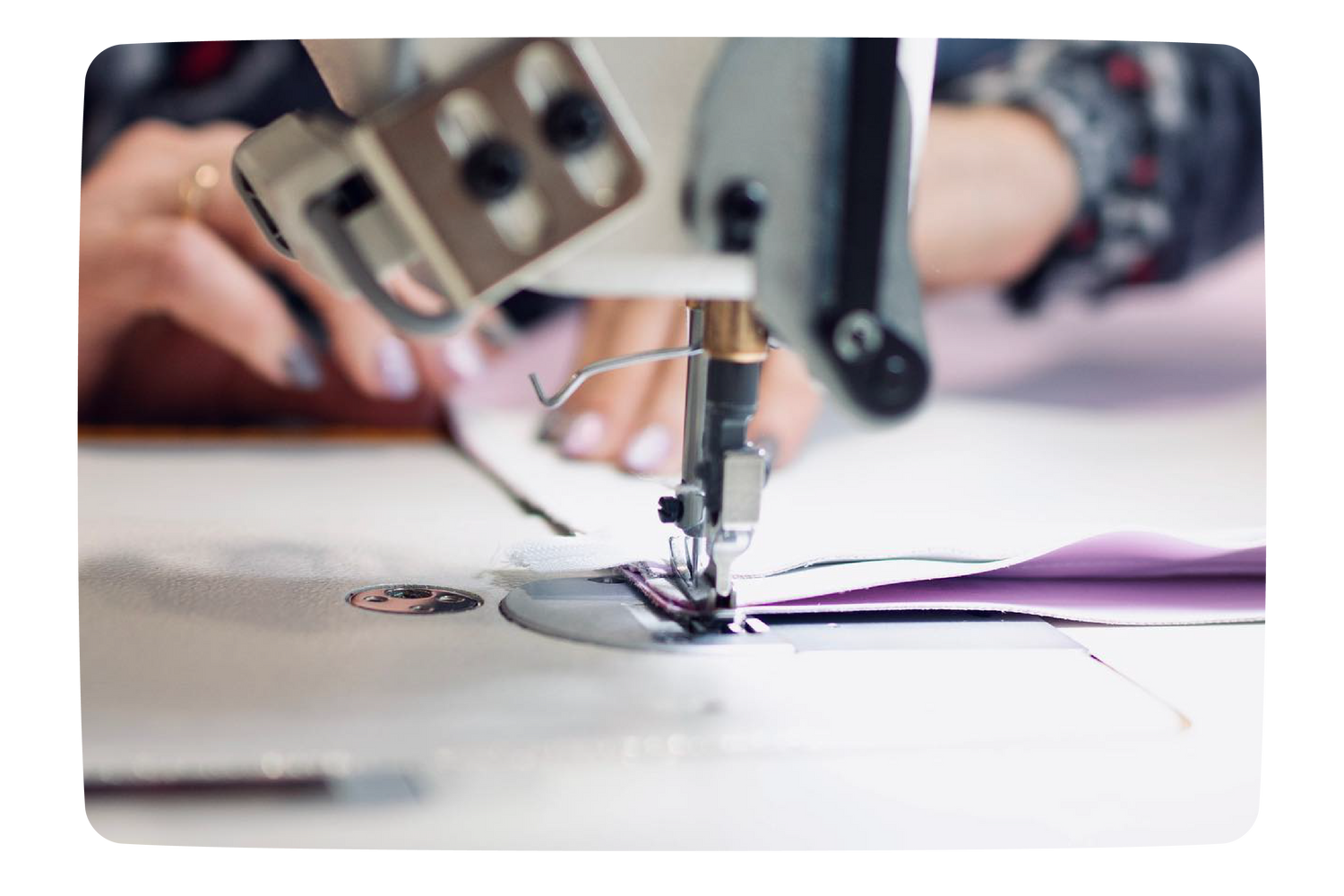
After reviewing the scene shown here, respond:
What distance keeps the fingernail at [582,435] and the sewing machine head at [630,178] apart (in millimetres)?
780

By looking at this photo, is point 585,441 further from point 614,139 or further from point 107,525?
point 614,139

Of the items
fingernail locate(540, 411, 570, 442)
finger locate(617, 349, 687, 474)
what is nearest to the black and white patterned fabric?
finger locate(617, 349, 687, 474)

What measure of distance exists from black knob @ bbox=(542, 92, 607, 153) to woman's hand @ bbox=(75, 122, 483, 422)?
3.52 feet

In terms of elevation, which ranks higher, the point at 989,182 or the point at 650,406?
the point at 989,182

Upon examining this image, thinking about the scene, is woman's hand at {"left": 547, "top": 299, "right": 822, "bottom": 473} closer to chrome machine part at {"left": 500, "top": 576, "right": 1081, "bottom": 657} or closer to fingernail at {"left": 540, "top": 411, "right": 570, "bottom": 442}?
fingernail at {"left": 540, "top": 411, "right": 570, "bottom": 442}

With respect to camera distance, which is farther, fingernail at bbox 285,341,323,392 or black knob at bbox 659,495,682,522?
fingernail at bbox 285,341,323,392

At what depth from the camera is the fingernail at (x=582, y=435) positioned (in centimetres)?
152

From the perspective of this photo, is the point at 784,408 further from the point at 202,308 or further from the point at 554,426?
the point at 202,308

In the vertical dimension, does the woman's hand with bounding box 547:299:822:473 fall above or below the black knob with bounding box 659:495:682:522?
above

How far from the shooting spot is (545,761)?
26.0 inches

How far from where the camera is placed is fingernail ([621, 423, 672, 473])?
4.73ft

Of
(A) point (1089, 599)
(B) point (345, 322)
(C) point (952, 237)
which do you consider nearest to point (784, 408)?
(C) point (952, 237)

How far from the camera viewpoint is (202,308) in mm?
1771

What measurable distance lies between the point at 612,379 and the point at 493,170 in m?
1.06
